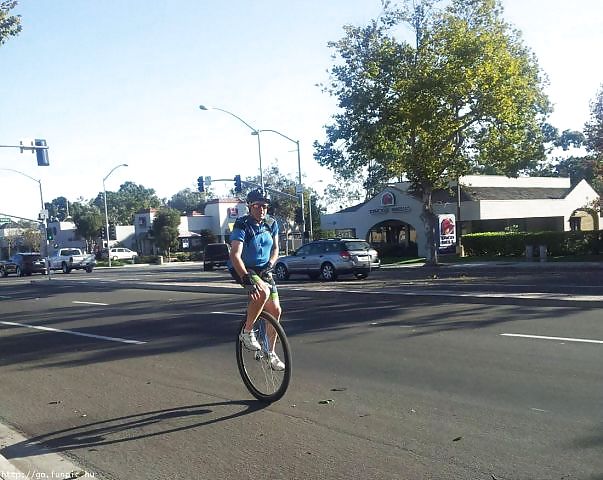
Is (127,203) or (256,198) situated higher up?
(127,203)

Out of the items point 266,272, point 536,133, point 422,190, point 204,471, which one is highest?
point 536,133

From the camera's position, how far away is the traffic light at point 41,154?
26.6 metres

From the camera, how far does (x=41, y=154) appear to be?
26891 millimetres

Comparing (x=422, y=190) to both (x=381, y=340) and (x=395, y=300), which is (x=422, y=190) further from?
(x=381, y=340)

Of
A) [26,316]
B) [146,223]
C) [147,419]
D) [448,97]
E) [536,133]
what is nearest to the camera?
[147,419]

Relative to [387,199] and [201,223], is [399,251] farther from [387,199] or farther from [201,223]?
[201,223]

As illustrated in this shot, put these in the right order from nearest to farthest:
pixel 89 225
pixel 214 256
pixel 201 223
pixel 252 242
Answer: pixel 252 242, pixel 214 256, pixel 89 225, pixel 201 223

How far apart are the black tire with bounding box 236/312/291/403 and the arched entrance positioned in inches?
1527

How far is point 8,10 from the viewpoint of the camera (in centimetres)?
1519

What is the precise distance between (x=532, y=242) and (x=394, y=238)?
12905mm

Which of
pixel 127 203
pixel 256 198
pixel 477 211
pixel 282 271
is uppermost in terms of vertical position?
pixel 127 203

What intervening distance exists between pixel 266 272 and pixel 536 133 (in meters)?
31.5

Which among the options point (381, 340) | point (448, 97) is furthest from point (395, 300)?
point (448, 97)

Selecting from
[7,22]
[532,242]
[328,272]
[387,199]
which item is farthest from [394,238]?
[7,22]
